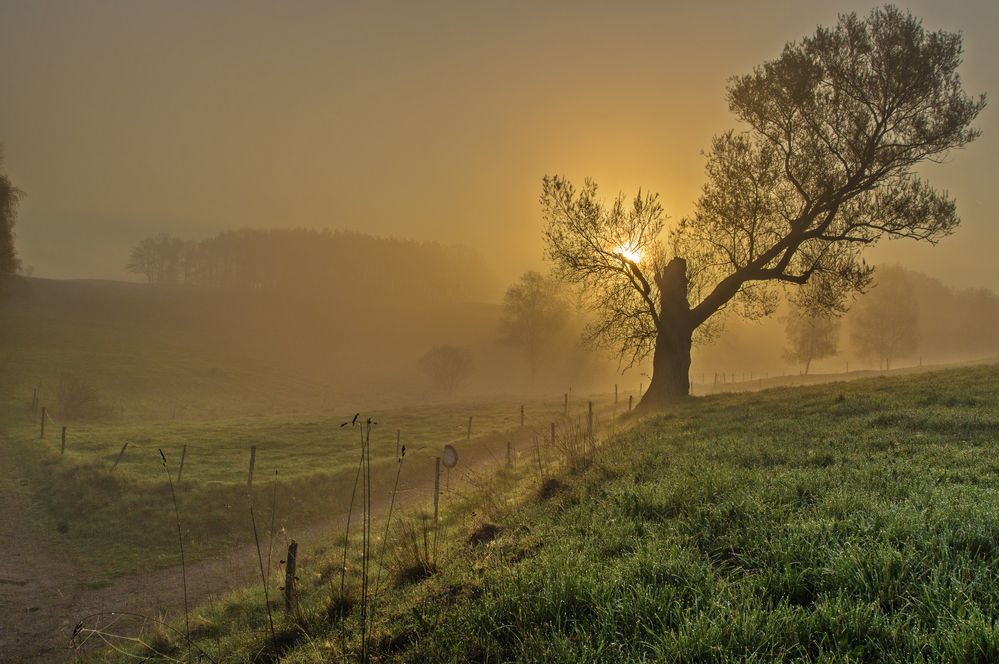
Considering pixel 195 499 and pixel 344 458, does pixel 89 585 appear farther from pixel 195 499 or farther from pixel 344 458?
pixel 344 458

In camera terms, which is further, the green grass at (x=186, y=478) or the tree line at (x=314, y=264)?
the tree line at (x=314, y=264)

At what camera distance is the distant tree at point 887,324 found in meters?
81.2

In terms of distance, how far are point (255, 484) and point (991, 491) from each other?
21.4 meters

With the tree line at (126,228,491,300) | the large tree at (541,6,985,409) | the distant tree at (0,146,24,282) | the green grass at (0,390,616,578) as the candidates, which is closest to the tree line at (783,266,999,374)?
the large tree at (541,6,985,409)

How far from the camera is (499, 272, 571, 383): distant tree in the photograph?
74.6 meters

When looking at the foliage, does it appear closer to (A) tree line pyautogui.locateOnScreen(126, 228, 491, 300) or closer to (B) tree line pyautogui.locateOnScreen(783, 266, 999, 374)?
(B) tree line pyautogui.locateOnScreen(783, 266, 999, 374)

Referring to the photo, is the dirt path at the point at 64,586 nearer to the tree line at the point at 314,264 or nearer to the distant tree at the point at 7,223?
the distant tree at the point at 7,223

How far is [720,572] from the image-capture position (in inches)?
187

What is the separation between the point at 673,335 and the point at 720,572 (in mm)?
22819

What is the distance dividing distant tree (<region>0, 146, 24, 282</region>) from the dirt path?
30.4m

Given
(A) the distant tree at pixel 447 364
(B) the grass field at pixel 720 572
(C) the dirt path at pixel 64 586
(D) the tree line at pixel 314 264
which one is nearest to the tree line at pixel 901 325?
(A) the distant tree at pixel 447 364

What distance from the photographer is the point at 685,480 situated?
7.61m

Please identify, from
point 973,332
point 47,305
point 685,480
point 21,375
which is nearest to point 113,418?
point 21,375

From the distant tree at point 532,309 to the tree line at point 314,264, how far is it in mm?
82582
